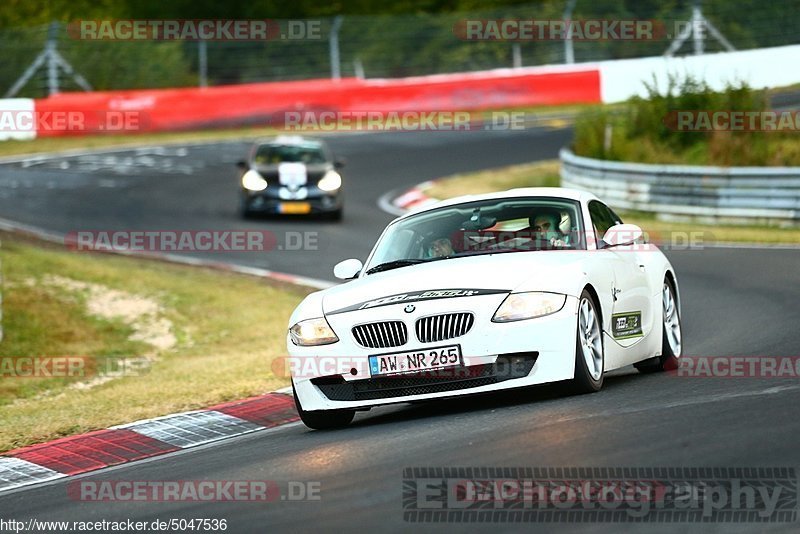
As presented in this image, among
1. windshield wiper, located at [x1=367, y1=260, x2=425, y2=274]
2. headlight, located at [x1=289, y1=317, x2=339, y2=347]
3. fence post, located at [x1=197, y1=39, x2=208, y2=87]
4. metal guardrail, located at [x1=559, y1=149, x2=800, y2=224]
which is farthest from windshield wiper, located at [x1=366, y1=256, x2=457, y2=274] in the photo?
fence post, located at [x1=197, y1=39, x2=208, y2=87]

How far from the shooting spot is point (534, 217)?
32.7ft

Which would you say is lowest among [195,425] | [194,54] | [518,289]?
[195,425]

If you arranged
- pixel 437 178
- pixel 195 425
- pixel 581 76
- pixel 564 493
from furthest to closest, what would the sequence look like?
pixel 581 76 → pixel 437 178 → pixel 195 425 → pixel 564 493

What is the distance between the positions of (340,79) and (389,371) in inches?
1205

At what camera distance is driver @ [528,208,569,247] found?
976 centimetres

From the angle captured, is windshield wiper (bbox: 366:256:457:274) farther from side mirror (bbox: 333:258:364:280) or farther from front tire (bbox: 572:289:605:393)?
front tire (bbox: 572:289:605:393)

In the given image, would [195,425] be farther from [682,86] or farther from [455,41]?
[455,41]

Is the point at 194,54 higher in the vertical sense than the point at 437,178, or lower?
higher

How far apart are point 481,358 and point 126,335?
318 inches

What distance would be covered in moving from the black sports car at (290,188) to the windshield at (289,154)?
0.35 feet

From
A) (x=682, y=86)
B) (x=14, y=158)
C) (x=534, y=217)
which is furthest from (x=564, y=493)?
(x=14, y=158)

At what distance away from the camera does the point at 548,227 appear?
9875 mm

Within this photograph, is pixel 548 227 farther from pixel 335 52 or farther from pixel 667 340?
pixel 335 52

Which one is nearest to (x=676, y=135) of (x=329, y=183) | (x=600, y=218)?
(x=329, y=183)
